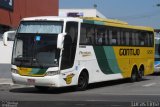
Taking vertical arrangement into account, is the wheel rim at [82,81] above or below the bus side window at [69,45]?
below

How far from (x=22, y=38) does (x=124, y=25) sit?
734 cm

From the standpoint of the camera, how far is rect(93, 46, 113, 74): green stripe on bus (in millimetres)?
23516

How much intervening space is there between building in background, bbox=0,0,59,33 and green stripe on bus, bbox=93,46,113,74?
11.3 meters

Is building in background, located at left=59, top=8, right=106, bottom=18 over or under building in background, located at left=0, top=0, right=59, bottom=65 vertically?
over

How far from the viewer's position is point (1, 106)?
14.4m

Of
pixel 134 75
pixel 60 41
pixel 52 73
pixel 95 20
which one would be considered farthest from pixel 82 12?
pixel 60 41

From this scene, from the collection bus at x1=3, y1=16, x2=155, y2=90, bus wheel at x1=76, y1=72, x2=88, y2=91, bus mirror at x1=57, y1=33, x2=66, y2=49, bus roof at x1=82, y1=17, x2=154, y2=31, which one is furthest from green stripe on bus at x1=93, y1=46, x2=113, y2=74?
bus mirror at x1=57, y1=33, x2=66, y2=49

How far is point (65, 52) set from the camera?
20.7 m

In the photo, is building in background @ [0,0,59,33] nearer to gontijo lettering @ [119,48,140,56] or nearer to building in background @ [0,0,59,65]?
building in background @ [0,0,59,65]

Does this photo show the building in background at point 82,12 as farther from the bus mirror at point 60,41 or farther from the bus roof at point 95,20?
the bus mirror at point 60,41

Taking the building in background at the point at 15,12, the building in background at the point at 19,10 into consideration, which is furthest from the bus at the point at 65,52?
the building in background at the point at 19,10

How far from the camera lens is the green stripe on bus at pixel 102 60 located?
23.5 metres

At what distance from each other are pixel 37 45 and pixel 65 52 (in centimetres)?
119

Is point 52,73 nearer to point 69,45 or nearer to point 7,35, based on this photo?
point 69,45
